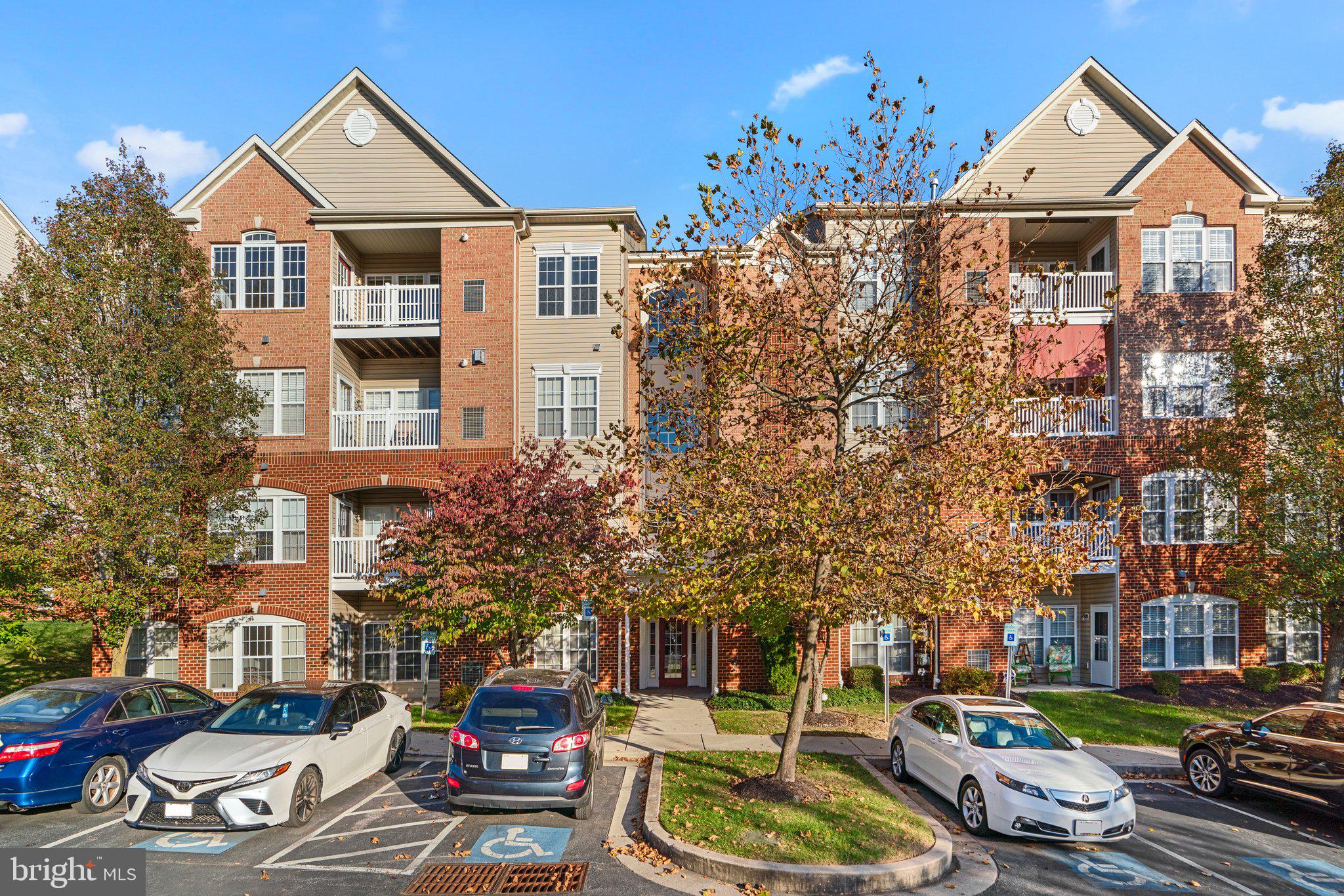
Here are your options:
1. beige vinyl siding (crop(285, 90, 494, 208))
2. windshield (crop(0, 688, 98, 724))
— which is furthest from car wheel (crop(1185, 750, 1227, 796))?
beige vinyl siding (crop(285, 90, 494, 208))

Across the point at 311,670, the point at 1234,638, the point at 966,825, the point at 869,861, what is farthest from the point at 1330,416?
the point at 311,670

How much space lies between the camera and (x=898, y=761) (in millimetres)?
12516

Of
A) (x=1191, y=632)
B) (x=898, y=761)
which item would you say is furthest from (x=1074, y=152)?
(x=898, y=761)

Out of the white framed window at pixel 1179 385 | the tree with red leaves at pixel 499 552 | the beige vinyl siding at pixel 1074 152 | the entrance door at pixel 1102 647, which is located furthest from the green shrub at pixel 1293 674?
the tree with red leaves at pixel 499 552

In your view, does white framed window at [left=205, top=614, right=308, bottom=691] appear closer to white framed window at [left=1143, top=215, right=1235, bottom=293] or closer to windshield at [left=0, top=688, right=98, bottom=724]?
windshield at [left=0, top=688, right=98, bottom=724]

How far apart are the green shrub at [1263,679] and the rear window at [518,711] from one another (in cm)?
1886

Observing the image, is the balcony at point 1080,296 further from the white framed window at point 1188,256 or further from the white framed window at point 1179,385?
the white framed window at point 1179,385

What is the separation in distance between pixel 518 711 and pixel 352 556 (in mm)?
12666

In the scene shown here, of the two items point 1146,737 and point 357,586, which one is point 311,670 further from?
point 1146,737

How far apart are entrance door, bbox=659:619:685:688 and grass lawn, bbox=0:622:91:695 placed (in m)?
13.9

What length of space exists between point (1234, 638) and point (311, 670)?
77.1ft

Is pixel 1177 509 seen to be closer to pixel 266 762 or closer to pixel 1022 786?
pixel 1022 786

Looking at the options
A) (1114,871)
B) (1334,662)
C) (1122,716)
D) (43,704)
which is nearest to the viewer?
(1114,871)

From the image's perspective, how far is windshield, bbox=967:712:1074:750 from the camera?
10.6 meters
